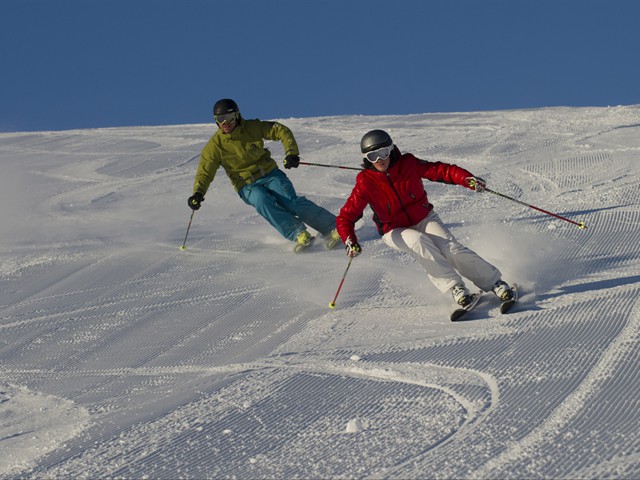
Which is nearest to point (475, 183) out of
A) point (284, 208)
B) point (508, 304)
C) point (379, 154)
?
point (379, 154)

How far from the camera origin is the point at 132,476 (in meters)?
4.86

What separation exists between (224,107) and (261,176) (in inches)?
32.8

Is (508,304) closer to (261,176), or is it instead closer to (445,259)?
(445,259)

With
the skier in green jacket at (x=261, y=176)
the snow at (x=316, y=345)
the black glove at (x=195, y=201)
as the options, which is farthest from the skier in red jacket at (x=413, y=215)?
the black glove at (x=195, y=201)

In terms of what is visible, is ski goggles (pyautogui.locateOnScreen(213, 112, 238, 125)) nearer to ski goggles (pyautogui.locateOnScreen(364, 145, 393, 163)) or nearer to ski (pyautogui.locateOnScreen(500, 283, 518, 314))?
ski goggles (pyautogui.locateOnScreen(364, 145, 393, 163))

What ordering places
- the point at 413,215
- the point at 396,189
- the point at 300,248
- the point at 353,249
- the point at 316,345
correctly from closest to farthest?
the point at 316,345, the point at 353,249, the point at 396,189, the point at 413,215, the point at 300,248

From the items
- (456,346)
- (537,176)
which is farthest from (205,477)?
(537,176)

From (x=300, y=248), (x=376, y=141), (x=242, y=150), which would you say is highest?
(x=376, y=141)

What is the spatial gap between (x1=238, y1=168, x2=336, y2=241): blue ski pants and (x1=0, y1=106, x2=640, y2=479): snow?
0.26 meters

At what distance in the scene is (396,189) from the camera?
23.6 ft

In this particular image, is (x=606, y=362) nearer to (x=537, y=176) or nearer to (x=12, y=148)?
(x=537, y=176)

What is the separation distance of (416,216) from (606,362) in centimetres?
205

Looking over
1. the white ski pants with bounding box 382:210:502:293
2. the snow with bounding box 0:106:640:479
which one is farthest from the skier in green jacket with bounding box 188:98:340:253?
the white ski pants with bounding box 382:210:502:293

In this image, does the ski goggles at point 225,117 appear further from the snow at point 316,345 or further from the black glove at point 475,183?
the black glove at point 475,183
